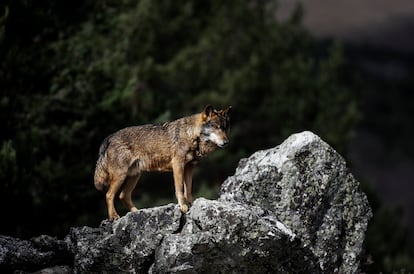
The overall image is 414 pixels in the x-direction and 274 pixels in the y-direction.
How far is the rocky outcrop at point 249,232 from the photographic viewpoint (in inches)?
510

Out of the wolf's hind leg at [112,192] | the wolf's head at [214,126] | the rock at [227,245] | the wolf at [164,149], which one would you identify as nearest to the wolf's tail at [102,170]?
the wolf at [164,149]

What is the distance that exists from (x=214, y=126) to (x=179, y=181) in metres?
1.09

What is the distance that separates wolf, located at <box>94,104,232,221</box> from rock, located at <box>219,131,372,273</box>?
878 millimetres

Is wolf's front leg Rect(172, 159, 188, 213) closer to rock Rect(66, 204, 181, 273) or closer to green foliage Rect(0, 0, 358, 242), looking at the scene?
rock Rect(66, 204, 181, 273)

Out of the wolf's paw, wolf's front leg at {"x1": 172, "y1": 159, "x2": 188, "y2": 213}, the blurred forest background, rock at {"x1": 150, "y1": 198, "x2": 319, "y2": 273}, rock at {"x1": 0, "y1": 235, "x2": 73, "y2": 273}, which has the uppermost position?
the blurred forest background

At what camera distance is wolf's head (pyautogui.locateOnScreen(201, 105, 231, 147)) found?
47.9 feet

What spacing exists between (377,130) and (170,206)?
4292 inches

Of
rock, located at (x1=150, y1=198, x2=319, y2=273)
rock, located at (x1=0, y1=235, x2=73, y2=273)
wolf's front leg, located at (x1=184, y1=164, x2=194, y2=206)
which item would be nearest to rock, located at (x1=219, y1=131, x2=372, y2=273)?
wolf's front leg, located at (x1=184, y1=164, x2=194, y2=206)

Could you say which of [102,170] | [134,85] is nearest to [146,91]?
A: [134,85]

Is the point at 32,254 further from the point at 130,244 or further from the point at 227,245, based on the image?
the point at 227,245

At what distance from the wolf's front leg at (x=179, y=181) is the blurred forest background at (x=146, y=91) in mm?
4869

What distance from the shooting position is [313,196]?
14867mm

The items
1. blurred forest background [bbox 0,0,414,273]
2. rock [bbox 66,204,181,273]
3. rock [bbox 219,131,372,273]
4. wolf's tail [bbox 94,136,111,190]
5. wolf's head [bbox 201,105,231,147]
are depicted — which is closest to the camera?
rock [bbox 66,204,181,273]

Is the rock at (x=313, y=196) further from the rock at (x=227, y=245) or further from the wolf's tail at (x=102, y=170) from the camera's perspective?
the wolf's tail at (x=102, y=170)
